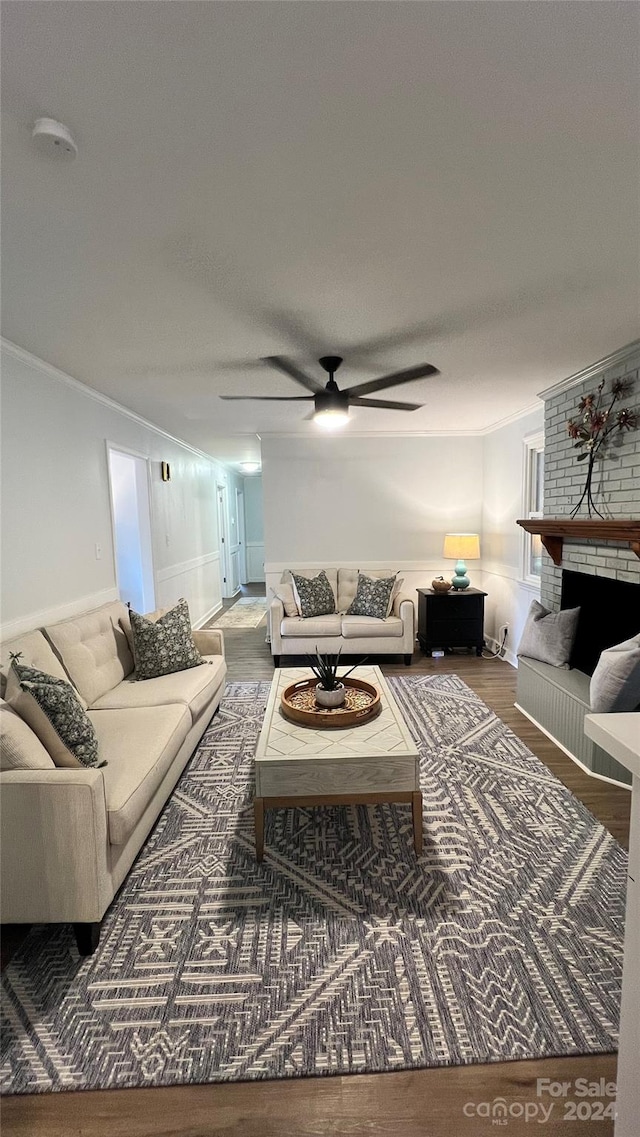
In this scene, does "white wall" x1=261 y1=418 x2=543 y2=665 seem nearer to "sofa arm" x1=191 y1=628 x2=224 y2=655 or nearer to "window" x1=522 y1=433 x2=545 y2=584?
"window" x1=522 y1=433 x2=545 y2=584

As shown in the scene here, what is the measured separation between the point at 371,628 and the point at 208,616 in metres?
3.13

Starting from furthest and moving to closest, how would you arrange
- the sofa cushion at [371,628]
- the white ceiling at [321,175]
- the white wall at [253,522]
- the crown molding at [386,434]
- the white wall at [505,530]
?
the white wall at [253,522] < the crown molding at [386,434] < the sofa cushion at [371,628] < the white wall at [505,530] < the white ceiling at [321,175]

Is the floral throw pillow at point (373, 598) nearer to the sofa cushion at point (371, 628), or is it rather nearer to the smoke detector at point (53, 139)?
the sofa cushion at point (371, 628)

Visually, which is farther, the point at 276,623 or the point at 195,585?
the point at 195,585

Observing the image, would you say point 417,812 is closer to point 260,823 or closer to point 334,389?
point 260,823

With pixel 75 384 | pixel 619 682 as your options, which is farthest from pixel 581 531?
pixel 75 384

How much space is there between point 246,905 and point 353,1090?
701mm

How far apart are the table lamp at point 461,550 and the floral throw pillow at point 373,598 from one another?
2.29 ft

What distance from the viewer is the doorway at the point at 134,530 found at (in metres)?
4.70

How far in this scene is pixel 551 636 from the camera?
3389 mm

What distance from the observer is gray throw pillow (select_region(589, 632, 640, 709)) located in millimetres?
2459

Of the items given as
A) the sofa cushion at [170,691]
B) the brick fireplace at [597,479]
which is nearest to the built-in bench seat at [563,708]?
the brick fireplace at [597,479]

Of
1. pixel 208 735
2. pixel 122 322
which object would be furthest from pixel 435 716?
pixel 122 322

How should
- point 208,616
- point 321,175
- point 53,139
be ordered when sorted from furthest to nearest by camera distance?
1. point 208,616
2. point 321,175
3. point 53,139
